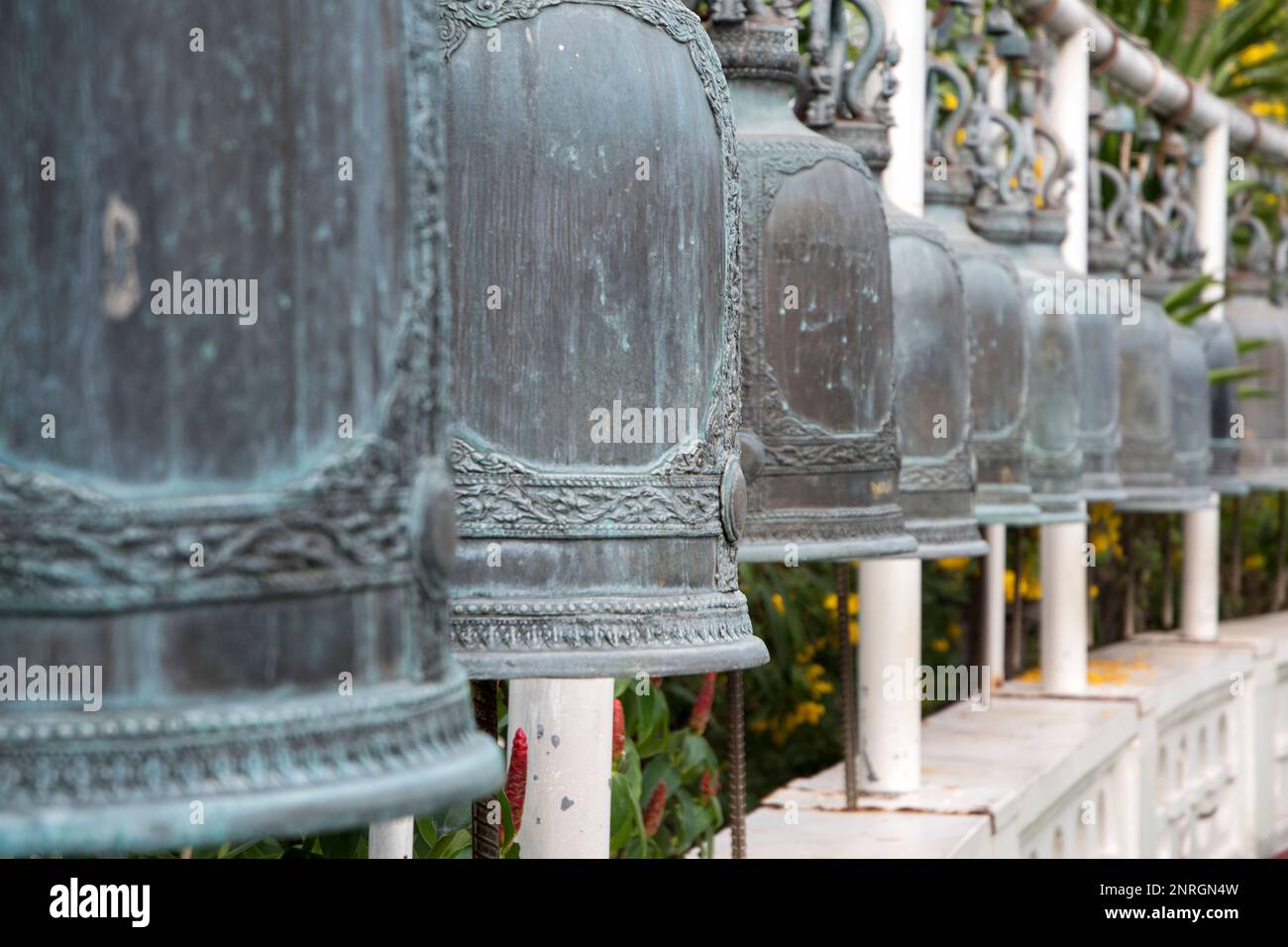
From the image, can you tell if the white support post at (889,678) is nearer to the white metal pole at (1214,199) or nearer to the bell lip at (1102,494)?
the bell lip at (1102,494)

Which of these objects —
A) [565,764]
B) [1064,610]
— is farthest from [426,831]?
[1064,610]

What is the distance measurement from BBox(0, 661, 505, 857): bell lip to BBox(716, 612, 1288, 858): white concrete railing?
2.90m

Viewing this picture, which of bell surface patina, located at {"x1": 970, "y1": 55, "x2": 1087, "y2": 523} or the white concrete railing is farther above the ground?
bell surface patina, located at {"x1": 970, "y1": 55, "x2": 1087, "y2": 523}

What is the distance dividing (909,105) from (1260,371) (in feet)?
9.20

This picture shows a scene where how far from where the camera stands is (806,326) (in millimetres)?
2342

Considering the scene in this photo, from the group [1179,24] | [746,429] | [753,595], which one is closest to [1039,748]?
[753,595]

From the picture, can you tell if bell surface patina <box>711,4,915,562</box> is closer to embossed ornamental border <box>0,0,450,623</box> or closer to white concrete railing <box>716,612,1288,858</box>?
embossed ornamental border <box>0,0,450,623</box>

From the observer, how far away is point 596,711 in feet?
9.05

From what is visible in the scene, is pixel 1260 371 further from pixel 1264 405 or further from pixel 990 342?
pixel 990 342

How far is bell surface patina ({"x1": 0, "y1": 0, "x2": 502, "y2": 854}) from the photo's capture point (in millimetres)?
966

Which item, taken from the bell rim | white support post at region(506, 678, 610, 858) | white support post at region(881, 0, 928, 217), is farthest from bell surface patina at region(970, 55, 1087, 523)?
white support post at region(506, 678, 610, 858)

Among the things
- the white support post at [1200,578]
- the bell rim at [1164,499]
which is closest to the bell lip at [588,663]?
the bell rim at [1164,499]

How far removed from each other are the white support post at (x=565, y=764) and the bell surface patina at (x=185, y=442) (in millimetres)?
1710
